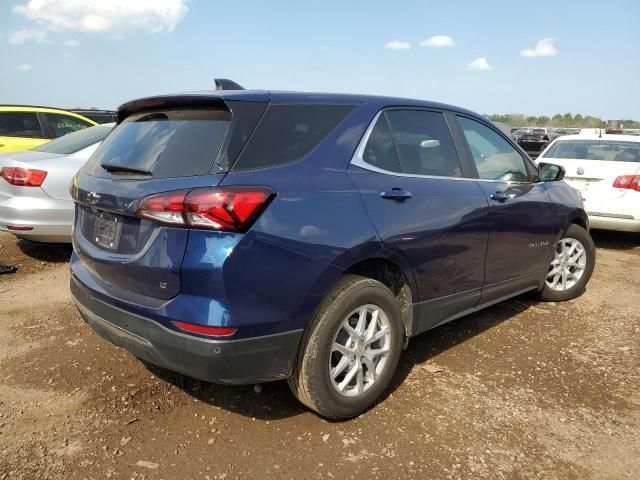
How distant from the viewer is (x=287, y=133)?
102 inches

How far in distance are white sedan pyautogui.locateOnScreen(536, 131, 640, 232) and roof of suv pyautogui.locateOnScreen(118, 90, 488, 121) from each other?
→ 4.70 metres

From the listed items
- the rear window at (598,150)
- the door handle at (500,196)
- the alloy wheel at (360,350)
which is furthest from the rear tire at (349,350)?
the rear window at (598,150)

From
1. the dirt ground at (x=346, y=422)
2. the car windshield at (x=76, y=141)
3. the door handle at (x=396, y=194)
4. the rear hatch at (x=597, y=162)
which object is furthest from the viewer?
the rear hatch at (x=597, y=162)

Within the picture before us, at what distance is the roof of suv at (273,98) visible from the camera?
258 centimetres

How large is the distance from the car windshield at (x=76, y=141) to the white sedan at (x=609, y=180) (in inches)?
242

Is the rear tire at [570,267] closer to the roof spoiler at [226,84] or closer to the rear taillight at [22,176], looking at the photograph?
the roof spoiler at [226,84]

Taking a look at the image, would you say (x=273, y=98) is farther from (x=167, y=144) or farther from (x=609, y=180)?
(x=609, y=180)

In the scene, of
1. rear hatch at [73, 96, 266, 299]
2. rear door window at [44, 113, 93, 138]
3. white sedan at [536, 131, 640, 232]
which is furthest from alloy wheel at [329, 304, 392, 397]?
rear door window at [44, 113, 93, 138]

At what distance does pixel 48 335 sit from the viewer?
3.87 meters

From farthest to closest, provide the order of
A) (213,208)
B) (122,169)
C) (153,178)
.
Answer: (122,169) → (153,178) → (213,208)

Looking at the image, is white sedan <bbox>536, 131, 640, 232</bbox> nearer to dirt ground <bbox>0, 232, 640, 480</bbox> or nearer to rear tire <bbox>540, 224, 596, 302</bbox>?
rear tire <bbox>540, 224, 596, 302</bbox>

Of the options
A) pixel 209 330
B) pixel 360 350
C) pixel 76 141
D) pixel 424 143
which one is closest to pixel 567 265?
pixel 424 143

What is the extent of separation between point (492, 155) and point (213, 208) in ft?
8.27

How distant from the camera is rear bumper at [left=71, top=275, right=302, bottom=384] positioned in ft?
7.48
